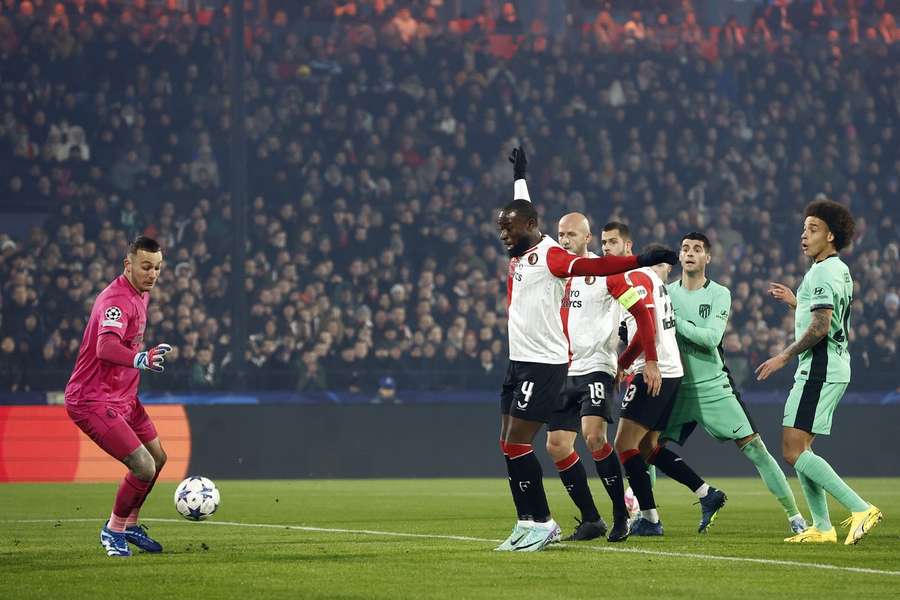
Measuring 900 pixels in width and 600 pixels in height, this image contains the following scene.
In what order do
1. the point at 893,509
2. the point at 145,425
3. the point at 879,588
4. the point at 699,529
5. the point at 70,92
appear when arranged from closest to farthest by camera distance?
the point at 879,588 → the point at 145,425 → the point at 699,529 → the point at 893,509 → the point at 70,92

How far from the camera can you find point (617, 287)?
9.97m

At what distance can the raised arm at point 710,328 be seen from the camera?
11031mm

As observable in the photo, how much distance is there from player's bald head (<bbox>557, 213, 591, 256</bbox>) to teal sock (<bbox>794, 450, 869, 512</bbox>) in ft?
7.19

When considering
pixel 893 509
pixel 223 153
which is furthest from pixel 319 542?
pixel 223 153

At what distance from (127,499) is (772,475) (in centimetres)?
485

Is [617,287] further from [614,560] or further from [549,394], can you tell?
[614,560]

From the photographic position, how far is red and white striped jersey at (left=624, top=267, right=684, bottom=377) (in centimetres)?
1076

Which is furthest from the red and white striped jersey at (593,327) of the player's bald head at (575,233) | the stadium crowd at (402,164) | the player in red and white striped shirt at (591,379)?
the stadium crowd at (402,164)

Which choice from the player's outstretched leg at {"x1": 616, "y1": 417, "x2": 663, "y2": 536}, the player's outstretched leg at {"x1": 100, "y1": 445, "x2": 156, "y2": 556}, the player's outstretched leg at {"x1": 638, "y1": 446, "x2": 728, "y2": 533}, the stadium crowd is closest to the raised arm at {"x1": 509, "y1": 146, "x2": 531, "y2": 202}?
the player's outstretched leg at {"x1": 616, "y1": 417, "x2": 663, "y2": 536}

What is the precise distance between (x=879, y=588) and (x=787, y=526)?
4789 mm

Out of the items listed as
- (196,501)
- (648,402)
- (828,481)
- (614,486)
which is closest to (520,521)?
(614,486)

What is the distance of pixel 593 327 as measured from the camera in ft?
34.9

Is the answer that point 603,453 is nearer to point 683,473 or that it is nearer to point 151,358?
point 683,473

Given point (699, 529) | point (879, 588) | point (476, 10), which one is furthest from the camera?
point (476, 10)
